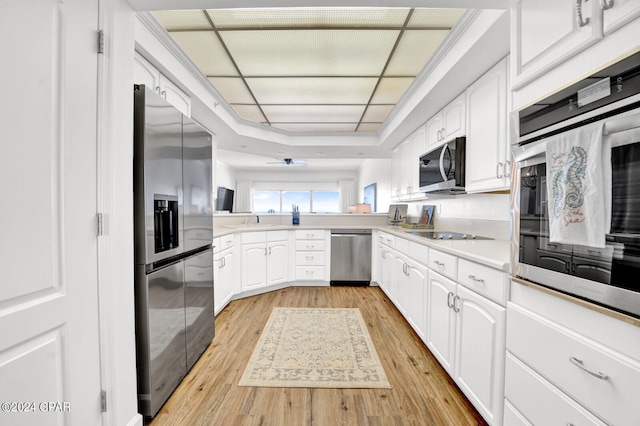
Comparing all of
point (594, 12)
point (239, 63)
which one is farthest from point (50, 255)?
point (239, 63)

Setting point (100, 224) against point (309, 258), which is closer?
point (100, 224)

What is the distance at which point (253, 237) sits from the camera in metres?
3.43

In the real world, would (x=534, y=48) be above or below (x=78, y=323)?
above

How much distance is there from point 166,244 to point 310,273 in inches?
103

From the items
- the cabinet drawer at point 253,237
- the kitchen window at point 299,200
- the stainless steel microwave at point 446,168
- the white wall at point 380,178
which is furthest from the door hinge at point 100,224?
the kitchen window at point 299,200

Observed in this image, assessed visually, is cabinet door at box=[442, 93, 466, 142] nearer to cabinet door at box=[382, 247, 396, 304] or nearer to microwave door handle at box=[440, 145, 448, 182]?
microwave door handle at box=[440, 145, 448, 182]

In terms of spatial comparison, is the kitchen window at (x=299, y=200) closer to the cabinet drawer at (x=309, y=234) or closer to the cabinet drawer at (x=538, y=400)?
the cabinet drawer at (x=309, y=234)

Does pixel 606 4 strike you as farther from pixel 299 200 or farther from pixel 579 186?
pixel 299 200

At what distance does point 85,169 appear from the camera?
3.41 feet

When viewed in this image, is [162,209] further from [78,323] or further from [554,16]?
[554,16]

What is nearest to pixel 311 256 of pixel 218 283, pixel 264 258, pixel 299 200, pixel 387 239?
pixel 264 258

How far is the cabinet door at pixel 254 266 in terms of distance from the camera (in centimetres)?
335

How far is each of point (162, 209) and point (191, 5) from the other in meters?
1.05

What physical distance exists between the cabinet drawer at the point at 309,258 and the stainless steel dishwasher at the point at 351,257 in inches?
6.9
